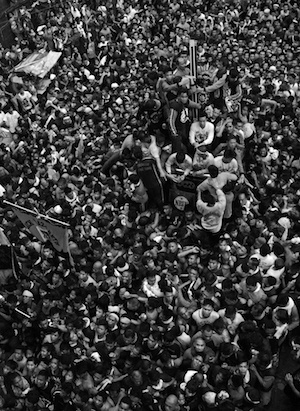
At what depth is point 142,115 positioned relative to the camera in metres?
9.66

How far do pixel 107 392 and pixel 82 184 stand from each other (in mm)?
4199

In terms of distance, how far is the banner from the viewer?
22.9 ft

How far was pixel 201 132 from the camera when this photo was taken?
8297 millimetres

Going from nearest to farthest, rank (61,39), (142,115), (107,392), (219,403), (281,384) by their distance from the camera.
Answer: (219,403) → (107,392) → (281,384) → (142,115) → (61,39)

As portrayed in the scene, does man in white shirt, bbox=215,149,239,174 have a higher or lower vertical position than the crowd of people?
higher

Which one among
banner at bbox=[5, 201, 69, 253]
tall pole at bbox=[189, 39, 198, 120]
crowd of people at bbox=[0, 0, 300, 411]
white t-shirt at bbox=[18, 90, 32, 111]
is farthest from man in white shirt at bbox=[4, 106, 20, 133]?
tall pole at bbox=[189, 39, 198, 120]

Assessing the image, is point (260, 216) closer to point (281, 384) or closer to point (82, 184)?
point (281, 384)

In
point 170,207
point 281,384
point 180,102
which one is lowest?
point 281,384

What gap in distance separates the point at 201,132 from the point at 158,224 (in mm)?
1681

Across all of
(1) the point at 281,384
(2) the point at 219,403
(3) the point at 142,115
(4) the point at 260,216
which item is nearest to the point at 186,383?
(2) the point at 219,403

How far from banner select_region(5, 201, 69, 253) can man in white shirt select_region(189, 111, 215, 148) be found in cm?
267

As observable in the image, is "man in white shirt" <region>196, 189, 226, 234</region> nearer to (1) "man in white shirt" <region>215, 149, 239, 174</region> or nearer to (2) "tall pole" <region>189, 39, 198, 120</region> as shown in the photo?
(1) "man in white shirt" <region>215, 149, 239, 174</region>

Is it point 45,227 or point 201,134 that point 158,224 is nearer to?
point 201,134

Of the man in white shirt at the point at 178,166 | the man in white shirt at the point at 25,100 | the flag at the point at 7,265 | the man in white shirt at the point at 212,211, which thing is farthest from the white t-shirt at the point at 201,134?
the man in white shirt at the point at 25,100
